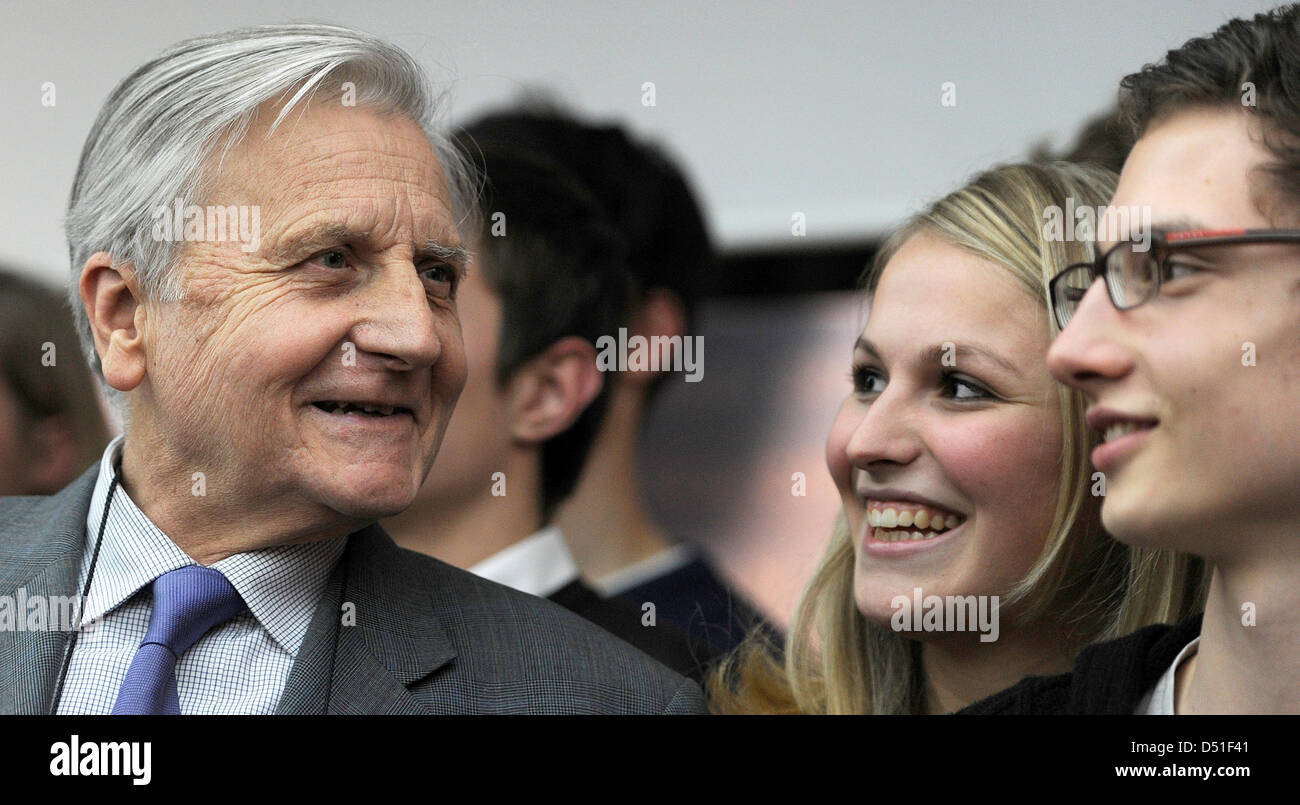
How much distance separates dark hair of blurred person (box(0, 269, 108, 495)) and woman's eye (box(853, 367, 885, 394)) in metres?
2.16

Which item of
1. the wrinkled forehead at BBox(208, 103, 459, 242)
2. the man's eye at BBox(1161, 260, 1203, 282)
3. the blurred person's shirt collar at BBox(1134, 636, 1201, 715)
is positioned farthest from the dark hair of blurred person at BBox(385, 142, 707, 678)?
the man's eye at BBox(1161, 260, 1203, 282)

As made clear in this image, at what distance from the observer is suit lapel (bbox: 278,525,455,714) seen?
2.09 meters

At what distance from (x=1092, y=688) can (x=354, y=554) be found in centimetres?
112

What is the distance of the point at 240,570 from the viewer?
216 centimetres

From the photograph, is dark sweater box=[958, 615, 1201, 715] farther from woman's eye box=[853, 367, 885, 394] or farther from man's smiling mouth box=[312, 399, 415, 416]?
man's smiling mouth box=[312, 399, 415, 416]

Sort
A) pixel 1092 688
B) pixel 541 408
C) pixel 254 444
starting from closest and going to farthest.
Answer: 1. pixel 1092 688
2. pixel 254 444
3. pixel 541 408

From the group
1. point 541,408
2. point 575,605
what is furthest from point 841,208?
point 575,605

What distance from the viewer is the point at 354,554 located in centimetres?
229

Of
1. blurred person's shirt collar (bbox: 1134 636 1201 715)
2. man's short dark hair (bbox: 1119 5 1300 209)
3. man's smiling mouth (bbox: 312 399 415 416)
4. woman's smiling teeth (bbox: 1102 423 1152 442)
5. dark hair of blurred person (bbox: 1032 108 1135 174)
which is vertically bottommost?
blurred person's shirt collar (bbox: 1134 636 1201 715)

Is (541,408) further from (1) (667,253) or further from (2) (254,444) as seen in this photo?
(2) (254,444)

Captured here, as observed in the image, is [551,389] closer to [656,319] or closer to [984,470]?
[656,319]

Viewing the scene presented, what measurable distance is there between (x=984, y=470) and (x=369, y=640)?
0.98m

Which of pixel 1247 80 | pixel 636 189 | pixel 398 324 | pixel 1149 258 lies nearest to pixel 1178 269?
pixel 1149 258

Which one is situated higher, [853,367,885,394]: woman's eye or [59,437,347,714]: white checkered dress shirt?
[853,367,885,394]: woman's eye
